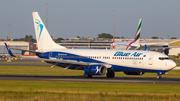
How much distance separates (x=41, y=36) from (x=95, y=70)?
13.6 meters

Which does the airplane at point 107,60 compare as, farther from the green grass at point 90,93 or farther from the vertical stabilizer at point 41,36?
the green grass at point 90,93

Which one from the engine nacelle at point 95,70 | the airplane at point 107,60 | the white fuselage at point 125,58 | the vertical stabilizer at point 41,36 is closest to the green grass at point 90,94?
the white fuselage at point 125,58

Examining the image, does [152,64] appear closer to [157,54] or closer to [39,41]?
[157,54]

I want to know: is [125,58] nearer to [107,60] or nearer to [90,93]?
[107,60]

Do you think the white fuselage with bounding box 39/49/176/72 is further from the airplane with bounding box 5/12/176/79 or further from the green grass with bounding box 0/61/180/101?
the green grass with bounding box 0/61/180/101

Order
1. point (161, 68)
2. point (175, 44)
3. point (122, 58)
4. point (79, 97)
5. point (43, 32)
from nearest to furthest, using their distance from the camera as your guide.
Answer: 1. point (79, 97)
2. point (161, 68)
3. point (122, 58)
4. point (43, 32)
5. point (175, 44)

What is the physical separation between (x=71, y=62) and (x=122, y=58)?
739cm

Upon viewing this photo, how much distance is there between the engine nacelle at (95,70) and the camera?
40.8 metres

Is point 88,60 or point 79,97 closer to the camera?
point 79,97

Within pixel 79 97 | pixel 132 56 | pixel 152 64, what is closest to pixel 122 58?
pixel 132 56

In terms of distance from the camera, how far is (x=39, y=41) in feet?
163

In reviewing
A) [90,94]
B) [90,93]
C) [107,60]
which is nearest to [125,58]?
[107,60]

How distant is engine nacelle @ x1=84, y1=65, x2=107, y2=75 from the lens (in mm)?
40750

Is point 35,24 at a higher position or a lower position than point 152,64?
higher
